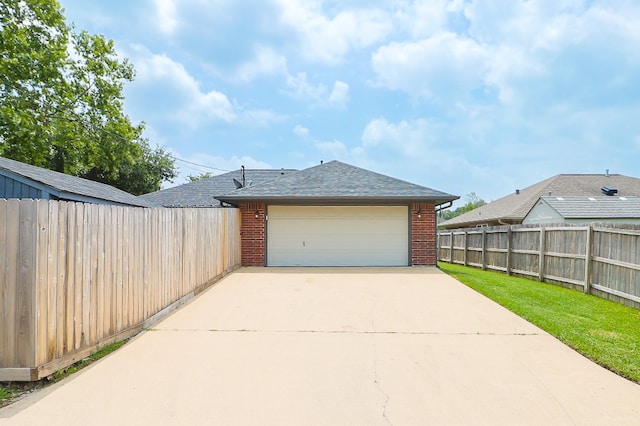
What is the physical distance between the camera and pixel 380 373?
11.5 feet

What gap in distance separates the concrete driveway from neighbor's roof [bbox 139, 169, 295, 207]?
32.8ft

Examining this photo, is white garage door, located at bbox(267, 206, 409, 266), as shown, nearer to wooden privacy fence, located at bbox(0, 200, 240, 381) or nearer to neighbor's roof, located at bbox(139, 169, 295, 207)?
neighbor's roof, located at bbox(139, 169, 295, 207)

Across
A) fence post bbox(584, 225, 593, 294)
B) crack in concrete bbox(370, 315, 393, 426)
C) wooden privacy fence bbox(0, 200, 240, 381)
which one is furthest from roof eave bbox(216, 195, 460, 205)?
crack in concrete bbox(370, 315, 393, 426)

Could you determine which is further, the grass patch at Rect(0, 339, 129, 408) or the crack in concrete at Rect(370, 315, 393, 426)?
the grass patch at Rect(0, 339, 129, 408)

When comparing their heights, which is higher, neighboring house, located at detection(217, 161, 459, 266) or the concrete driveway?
neighboring house, located at detection(217, 161, 459, 266)

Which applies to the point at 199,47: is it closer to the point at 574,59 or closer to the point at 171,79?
the point at 171,79

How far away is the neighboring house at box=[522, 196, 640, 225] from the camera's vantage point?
585 inches

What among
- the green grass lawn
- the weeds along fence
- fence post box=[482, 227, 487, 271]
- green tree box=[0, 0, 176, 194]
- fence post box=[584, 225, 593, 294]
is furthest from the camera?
green tree box=[0, 0, 176, 194]

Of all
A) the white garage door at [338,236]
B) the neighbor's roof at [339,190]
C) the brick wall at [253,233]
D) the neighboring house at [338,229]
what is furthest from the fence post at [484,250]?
the brick wall at [253,233]

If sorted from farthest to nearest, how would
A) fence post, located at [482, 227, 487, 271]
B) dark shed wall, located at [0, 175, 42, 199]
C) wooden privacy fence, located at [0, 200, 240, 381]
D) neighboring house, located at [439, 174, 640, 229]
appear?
neighboring house, located at [439, 174, 640, 229] < fence post, located at [482, 227, 487, 271] < dark shed wall, located at [0, 175, 42, 199] < wooden privacy fence, located at [0, 200, 240, 381]

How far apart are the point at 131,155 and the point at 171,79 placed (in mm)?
6294

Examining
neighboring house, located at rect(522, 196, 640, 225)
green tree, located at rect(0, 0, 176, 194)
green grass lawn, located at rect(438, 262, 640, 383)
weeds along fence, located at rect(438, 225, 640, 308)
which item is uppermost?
green tree, located at rect(0, 0, 176, 194)

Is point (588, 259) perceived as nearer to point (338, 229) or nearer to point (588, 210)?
point (338, 229)

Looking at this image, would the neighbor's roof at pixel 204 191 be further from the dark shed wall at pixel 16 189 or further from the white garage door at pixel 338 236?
the dark shed wall at pixel 16 189
